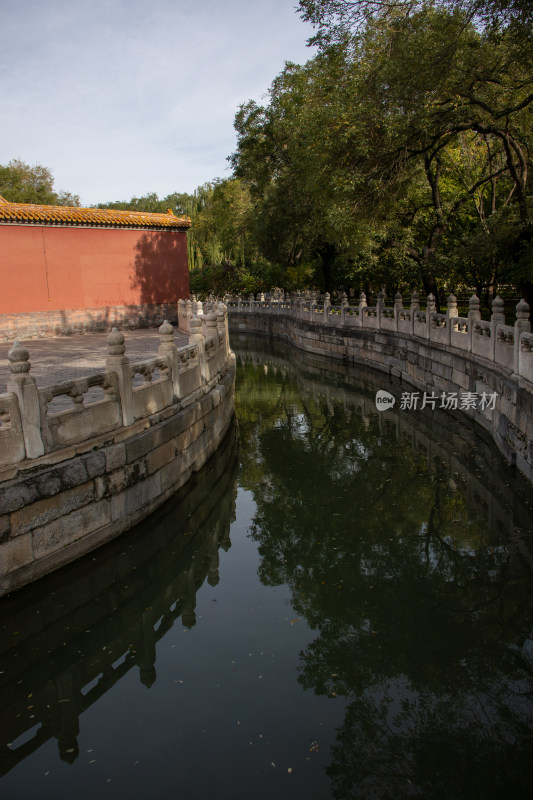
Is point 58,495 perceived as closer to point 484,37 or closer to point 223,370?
point 223,370

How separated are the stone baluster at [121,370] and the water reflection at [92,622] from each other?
1.23 meters

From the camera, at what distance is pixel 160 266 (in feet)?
64.6

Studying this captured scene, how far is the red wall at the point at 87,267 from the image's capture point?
16.1 metres

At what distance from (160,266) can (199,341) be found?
1154 cm

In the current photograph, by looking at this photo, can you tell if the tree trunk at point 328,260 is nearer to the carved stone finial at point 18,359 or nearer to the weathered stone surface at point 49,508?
the weathered stone surface at point 49,508

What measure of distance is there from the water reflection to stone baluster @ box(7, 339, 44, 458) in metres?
1.19

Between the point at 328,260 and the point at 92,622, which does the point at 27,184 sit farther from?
the point at 92,622

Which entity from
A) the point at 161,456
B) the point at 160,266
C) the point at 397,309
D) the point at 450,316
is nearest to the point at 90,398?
the point at 161,456

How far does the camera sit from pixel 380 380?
53.0ft

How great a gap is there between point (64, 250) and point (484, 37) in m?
11.6

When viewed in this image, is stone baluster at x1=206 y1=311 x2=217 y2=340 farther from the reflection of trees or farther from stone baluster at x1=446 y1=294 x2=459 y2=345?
stone baluster at x1=446 y1=294 x2=459 y2=345

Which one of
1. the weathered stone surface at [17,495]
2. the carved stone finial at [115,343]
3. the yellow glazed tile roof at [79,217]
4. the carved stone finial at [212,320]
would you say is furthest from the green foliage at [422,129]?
the weathered stone surface at [17,495]

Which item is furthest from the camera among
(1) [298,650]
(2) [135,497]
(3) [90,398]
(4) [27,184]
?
(4) [27,184]

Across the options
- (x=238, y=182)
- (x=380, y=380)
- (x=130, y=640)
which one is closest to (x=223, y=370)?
(x=380, y=380)
